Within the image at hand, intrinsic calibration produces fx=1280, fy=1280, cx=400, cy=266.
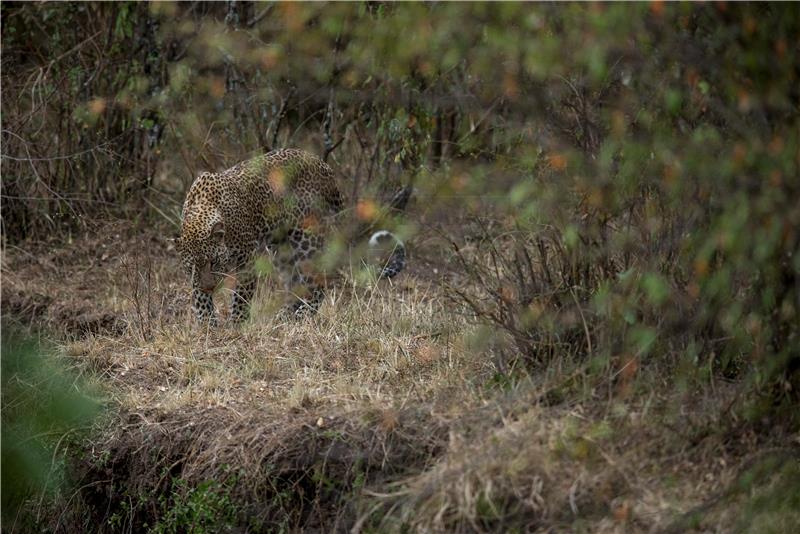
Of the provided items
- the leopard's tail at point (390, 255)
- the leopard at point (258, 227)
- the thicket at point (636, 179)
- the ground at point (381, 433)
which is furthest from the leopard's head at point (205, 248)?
the thicket at point (636, 179)

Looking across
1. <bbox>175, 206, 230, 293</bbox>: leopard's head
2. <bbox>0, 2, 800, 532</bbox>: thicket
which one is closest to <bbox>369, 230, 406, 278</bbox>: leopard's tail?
<bbox>175, 206, 230, 293</bbox>: leopard's head

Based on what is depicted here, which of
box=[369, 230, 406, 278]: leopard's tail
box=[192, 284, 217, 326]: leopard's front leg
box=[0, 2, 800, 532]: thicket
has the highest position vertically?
box=[0, 2, 800, 532]: thicket

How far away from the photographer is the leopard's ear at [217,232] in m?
8.78

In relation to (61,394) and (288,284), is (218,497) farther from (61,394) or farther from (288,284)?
(61,394)

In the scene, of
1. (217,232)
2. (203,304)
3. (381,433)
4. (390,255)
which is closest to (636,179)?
(381,433)

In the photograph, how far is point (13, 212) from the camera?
433 inches

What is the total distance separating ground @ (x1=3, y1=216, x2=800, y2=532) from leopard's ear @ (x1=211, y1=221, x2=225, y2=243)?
517 millimetres

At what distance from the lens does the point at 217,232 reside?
8.80 m

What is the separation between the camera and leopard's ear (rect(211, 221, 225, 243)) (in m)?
8.78

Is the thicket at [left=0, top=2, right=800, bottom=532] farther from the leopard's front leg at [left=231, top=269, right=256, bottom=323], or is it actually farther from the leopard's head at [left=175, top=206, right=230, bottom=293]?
the leopard's front leg at [left=231, top=269, right=256, bottom=323]

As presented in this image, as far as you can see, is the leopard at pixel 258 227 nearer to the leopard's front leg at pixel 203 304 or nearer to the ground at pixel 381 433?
the leopard's front leg at pixel 203 304

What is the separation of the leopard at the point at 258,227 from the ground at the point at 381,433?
0.22 m

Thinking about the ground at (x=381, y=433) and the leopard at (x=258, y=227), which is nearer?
the ground at (x=381, y=433)

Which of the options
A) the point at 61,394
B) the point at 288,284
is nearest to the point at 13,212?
the point at 288,284
